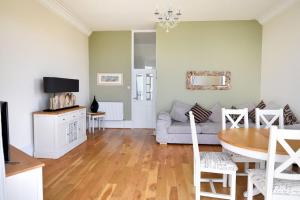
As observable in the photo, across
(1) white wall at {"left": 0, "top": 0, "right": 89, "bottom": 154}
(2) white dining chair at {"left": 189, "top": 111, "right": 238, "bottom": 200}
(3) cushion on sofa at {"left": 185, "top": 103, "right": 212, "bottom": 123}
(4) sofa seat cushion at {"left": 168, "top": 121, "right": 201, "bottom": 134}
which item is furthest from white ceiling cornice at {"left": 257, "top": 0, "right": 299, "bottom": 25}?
(1) white wall at {"left": 0, "top": 0, "right": 89, "bottom": 154}

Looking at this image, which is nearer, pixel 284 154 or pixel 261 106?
pixel 284 154

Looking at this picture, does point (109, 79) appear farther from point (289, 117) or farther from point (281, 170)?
point (281, 170)

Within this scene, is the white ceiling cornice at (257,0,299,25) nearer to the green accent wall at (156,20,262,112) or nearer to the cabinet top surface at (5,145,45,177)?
the green accent wall at (156,20,262,112)

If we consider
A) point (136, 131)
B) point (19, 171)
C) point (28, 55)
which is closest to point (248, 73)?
point (136, 131)

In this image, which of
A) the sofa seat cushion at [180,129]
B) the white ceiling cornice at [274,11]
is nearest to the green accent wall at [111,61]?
the sofa seat cushion at [180,129]

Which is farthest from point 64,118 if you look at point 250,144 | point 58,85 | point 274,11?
point 274,11

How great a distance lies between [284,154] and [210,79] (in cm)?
408

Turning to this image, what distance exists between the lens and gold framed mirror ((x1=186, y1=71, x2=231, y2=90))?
18.9 ft

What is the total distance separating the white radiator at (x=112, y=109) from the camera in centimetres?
676

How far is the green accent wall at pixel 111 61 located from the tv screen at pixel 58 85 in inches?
63.3

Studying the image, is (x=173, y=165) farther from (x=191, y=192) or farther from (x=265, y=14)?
(x=265, y=14)

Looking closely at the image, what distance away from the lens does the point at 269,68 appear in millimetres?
5270

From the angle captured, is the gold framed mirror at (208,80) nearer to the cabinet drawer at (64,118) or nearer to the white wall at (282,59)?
the white wall at (282,59)

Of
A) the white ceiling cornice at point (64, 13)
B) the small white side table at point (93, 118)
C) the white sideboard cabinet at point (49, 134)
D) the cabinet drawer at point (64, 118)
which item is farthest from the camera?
the small white side table at point (93, 118)
